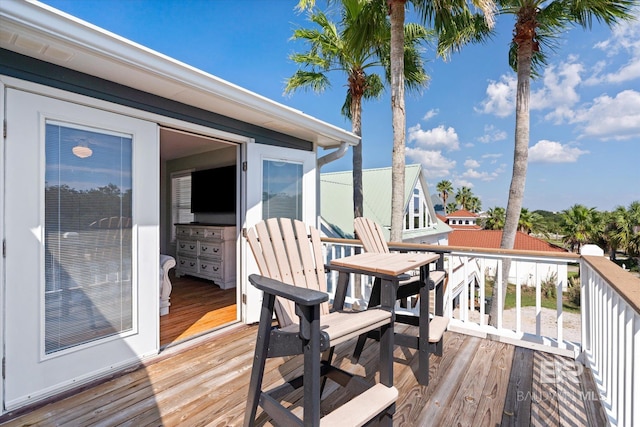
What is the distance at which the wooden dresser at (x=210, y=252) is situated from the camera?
4883 millimetres

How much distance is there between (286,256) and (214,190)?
419 centimetres

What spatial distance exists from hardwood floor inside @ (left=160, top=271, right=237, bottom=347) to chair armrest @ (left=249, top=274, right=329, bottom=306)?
193 centimetres

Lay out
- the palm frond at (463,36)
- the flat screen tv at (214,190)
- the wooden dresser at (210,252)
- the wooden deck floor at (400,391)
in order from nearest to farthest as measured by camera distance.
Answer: the wooden deck floor at (400,391), the wooden dresser at (210,252), the flat screen tv at (214,190), the palm frond at (463,36)

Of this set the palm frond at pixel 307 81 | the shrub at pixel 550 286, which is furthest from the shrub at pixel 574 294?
the palm frond at pixel 307 81

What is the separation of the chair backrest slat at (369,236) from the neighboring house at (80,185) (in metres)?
1.38

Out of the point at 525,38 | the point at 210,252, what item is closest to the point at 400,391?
the point at 210,252

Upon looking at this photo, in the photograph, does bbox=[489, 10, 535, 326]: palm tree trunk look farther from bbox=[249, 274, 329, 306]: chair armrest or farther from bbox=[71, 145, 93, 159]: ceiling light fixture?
bbox=[71, 145, 93, 159]: ceiling light fixture

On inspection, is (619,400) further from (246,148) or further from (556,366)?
(246,148)

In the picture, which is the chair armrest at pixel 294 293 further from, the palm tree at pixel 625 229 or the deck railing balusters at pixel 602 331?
the palm tree at pixel 625 229

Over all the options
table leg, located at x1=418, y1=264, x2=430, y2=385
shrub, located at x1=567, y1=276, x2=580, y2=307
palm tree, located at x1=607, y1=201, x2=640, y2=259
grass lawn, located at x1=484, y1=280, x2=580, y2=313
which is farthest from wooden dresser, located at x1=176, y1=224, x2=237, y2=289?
palm tree, located at x1=607, y1=201, x2=640, y2=259

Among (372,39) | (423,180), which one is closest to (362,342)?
(372,39)

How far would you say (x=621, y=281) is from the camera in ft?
4.36

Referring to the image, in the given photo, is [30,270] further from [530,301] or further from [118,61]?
[530,301]

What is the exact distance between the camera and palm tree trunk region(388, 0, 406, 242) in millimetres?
4664
